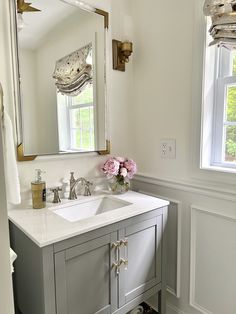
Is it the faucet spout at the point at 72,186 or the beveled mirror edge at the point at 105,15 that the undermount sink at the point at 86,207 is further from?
the beveled mirror edge at the point at 105,15

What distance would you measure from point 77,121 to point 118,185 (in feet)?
1.64

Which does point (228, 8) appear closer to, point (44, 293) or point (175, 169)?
point (175, 169)

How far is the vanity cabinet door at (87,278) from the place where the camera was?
38.2 inches

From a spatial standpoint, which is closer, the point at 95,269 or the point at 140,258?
the point at 95,269

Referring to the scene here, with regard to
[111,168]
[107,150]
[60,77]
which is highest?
[60,77]

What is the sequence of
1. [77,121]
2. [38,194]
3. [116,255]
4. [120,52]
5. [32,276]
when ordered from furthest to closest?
[120,52] < [77,121] < [38,194] < [116,255] < [32,276]

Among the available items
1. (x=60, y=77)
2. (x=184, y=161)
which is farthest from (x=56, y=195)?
(x=184, y=161)

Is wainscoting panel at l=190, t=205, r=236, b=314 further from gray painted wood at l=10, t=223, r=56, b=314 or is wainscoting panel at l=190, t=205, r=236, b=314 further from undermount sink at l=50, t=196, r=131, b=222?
gray painted wood at l=10, t=223, r=56, b=314

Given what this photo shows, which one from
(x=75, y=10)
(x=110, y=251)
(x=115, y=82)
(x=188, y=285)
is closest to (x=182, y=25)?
(x=115, y=82)

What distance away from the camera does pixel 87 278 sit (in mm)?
1059

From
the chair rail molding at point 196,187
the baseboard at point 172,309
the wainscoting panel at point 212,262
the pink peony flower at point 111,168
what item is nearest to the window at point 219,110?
the chair rail molding at point 196,187

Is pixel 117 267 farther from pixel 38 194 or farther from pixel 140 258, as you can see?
pixel 38 194

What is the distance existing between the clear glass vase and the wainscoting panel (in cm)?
45

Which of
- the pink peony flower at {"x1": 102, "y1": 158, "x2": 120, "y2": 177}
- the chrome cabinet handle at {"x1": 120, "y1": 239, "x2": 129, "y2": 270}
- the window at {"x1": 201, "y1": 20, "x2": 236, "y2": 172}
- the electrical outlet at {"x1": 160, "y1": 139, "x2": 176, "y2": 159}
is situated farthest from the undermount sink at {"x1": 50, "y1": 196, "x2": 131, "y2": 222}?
the window at {"x1": 201, "y1": 20, "x2": 236, "y2": 172}
